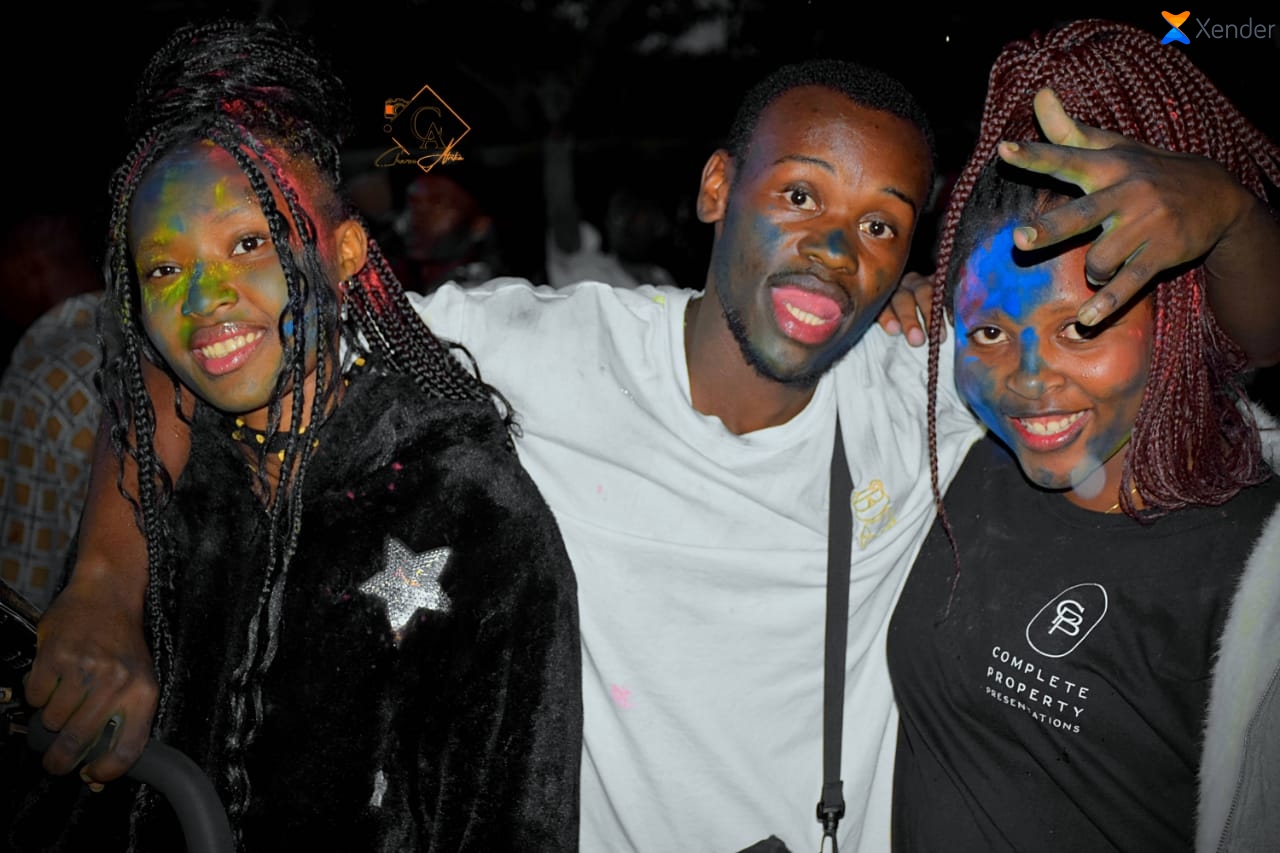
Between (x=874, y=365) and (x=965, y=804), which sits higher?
(x=874, y=365)

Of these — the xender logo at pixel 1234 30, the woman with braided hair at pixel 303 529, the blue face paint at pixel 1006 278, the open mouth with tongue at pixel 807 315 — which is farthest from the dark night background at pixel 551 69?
the blue face paint at pixel 1006 278

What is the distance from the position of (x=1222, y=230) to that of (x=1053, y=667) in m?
0.86

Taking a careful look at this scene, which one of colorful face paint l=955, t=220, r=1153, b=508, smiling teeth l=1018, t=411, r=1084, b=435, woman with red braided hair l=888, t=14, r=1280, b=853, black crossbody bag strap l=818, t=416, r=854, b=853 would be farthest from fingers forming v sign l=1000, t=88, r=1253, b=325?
black crossbody bag strap l=818, t=416, r=854, b=853

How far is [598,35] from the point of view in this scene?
959 centimetres

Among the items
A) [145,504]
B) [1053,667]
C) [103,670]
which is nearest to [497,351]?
[145,504]

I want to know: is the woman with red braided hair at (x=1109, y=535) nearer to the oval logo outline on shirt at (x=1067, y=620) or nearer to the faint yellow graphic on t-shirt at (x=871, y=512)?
the oval logo outline on shirt at (x=1067, y=620)

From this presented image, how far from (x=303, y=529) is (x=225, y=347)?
395mm

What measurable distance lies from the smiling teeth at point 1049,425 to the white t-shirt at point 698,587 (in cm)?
34

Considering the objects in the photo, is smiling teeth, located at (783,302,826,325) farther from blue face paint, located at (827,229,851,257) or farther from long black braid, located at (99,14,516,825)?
long black braid, located at (99,14,516,825)

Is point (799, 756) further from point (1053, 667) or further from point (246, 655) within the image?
point (246, 655)

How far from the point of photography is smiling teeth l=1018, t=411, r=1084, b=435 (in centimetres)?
200

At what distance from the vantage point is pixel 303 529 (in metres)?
2.06

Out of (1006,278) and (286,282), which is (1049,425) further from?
(286,282)

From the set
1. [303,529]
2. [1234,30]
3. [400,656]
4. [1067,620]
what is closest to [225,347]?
[303,529]
